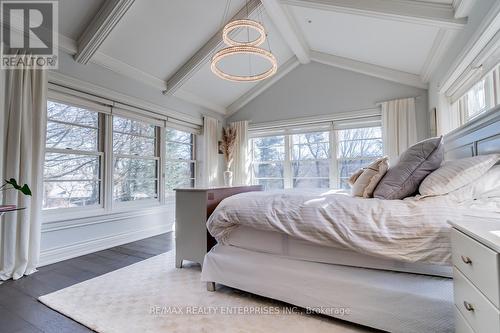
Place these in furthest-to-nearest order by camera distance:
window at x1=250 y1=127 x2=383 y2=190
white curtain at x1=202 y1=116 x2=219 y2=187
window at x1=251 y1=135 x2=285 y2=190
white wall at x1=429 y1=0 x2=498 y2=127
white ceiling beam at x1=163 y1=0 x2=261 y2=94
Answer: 1. window at x1=251 y1=135 x2=285 y2=190
2. white curtain at x1=202 y1=116 x2=219 y2=187
3. window at x1=250 y1=127 x2=383 y2=190
4. white ceiling beam at x1=163 y1=0 x2=261 y2=94
5. white wall at x1=429 y1=0 x2=498 y2=127

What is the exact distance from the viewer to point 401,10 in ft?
8.57

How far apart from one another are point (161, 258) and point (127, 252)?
607mm

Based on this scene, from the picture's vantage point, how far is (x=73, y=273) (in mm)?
2453

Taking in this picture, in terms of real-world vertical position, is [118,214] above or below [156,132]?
below

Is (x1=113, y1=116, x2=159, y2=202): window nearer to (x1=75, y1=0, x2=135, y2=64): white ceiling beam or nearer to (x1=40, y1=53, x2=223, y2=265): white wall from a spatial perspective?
(x1=40, y1=53, x2=223, y2=265): white wall

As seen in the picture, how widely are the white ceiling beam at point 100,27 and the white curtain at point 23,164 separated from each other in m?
0.58

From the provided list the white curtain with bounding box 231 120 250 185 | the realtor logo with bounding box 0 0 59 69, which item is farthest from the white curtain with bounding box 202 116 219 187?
the realtor logo with bounding box 0 0 59 69

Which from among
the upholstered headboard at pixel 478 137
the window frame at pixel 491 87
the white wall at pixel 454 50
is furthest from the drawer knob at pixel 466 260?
the white wall at pixel 454 50

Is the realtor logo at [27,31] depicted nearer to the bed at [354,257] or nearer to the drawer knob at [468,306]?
the bed at [354,257]

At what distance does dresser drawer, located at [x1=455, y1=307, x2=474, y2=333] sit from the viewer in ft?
3.18

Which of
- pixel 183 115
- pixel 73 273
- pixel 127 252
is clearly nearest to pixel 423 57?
pixel 183 115

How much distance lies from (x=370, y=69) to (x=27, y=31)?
470 centimetres

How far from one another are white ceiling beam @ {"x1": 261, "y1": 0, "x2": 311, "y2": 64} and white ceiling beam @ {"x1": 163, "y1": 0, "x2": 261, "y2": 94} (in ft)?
0.84

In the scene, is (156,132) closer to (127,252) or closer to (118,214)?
(118,214)
